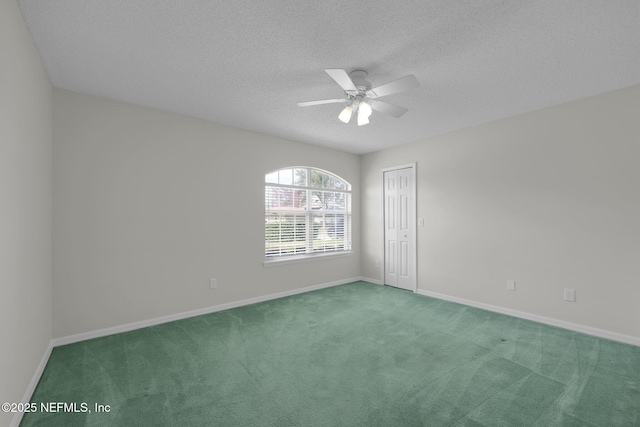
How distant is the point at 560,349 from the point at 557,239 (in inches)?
49.9

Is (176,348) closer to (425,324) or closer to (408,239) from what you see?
(425,324)

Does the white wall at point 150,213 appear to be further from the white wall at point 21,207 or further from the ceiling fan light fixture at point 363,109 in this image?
the ceiling fan light fixture at point 363,109

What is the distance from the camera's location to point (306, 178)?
197 inches

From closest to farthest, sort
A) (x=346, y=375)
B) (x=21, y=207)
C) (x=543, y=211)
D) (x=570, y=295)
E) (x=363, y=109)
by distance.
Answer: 1. (x=21, y=207)
2. (x=346, y=375)
3. (x=363, y=109)
4. (x=570, y=295)
5. (x=543, y=211)

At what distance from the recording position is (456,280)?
14.0ft

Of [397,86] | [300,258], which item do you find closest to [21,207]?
[397,86]

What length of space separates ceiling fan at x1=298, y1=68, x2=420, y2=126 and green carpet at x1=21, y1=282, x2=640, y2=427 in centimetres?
227

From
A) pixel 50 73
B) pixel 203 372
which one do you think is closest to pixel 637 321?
pixel 203 372

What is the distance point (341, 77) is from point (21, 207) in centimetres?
239

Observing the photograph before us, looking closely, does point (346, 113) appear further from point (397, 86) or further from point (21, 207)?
point (21, 207)

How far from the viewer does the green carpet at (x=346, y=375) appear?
1818 millimetres

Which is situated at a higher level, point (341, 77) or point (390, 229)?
point (341, 77)

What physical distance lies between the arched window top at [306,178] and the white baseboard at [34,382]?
3021 mm

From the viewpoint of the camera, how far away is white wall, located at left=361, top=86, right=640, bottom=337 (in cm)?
294
